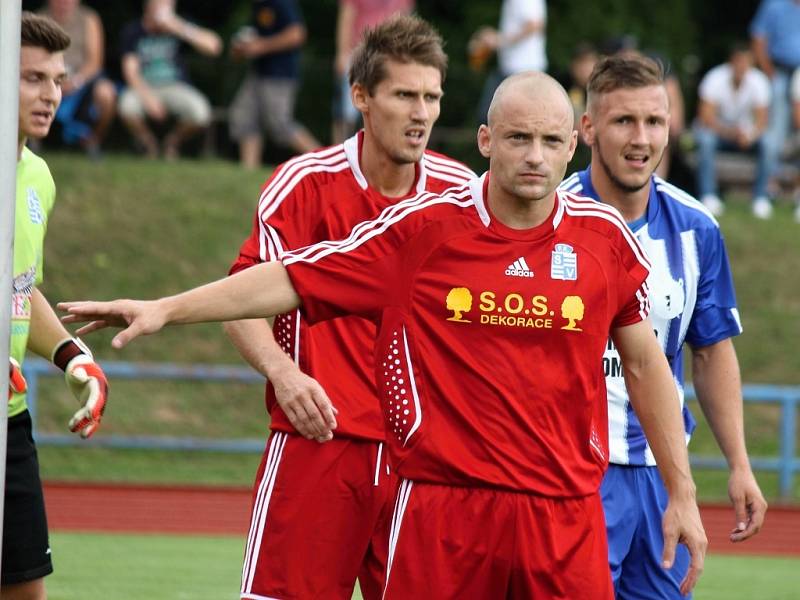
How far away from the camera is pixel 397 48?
5.75 metres

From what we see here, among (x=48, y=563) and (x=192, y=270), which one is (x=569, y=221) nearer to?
(x=48, y=563)

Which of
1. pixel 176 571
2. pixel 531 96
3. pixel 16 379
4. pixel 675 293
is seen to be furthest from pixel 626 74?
pixel 176 571

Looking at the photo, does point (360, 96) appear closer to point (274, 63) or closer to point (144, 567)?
point (144, 567)

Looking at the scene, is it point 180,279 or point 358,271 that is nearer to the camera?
point 358,271

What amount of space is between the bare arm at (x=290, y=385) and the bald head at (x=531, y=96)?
3.70 ft

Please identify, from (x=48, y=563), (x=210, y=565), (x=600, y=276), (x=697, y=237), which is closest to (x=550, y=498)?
(x=600, y=276)

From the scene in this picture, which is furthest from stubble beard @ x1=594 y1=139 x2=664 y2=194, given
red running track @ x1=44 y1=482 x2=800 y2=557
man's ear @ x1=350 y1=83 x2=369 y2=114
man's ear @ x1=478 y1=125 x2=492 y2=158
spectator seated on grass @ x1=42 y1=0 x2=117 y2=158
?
spectator seated on grass @ x1=42 y1=0 x2=117 y2=158

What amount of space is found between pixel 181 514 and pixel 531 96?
311 inches

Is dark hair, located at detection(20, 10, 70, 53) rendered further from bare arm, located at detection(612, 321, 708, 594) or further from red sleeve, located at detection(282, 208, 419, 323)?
bare arm, located at detection(612, 321, 708, 594)

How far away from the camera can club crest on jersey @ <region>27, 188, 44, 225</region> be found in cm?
543

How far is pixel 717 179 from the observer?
1941 centimetres

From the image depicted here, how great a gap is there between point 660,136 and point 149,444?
800cm

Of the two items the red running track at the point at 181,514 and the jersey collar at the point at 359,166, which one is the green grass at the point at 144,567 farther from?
the jersey collar at the point at 359,166

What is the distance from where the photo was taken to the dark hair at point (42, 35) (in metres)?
5.34
